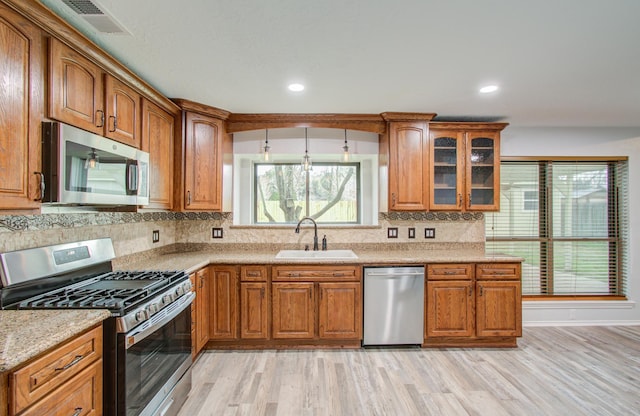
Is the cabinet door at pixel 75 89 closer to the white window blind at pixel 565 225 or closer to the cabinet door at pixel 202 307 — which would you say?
the cabinet door at pixel 202 307

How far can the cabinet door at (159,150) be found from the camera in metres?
2.59

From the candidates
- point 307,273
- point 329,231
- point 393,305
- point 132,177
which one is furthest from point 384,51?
point 393,305

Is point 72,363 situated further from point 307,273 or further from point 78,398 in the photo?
point 307,273

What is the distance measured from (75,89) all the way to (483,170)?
3.58 metres

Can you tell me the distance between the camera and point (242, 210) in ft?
12.7

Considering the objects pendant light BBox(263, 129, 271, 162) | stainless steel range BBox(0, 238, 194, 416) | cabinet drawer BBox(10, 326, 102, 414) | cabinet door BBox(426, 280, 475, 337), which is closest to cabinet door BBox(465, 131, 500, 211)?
cabinet door BBox(426, 280, 475, 337)

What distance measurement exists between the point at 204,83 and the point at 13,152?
4.86 ft

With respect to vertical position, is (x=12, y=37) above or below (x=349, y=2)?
below

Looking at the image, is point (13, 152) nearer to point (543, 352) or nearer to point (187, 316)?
point (187, 316)

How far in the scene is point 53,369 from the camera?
1.22 meters

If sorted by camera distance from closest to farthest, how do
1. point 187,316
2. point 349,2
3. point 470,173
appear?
1. point 349,2
2. point 187,316
3. point 470,173

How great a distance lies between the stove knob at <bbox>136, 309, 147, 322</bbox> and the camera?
1.63 m

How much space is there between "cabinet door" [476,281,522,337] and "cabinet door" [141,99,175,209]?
10.1ft

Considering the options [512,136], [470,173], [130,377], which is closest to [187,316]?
[130,377]
